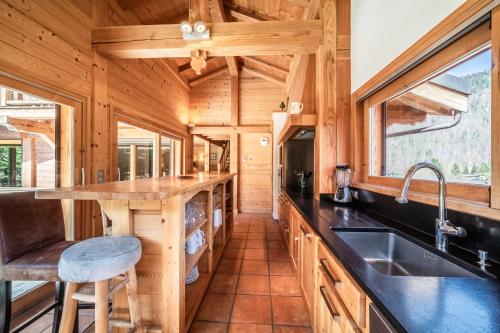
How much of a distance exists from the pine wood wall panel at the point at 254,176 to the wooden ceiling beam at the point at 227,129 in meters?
0.26

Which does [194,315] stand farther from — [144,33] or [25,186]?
[144,33]

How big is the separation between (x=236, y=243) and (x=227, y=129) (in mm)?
3226

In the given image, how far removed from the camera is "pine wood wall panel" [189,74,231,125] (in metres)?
5.71

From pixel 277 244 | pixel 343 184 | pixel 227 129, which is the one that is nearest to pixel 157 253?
pixel 343 184

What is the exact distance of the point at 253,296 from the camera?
198 cm

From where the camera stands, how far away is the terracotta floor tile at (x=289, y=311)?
5.48ft

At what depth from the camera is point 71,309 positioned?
3.53 feet

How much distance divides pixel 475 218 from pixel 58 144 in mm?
3412

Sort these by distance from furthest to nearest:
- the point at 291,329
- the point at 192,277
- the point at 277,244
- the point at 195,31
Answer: the point at 277,244, the point at 195,31, the point at 192,277, the point at 291,329

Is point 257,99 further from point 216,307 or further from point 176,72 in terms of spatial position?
point 216,307

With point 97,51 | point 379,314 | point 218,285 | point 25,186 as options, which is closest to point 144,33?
point 97,51

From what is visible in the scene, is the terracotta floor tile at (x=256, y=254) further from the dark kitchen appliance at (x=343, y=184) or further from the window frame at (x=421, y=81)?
the window frame at (x=421, y=81)

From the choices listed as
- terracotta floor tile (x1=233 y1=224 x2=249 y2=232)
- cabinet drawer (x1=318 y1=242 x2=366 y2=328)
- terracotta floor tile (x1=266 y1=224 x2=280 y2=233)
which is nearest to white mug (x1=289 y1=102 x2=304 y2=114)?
cabinet drawer (x1=318 y1=242 x2=366 y2=328)

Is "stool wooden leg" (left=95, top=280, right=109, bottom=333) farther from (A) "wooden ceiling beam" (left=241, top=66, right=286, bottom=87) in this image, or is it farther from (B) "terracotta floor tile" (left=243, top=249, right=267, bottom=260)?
(A) "wooden ceiling beam" (left=241, top=66, right=286, bottom=87)
